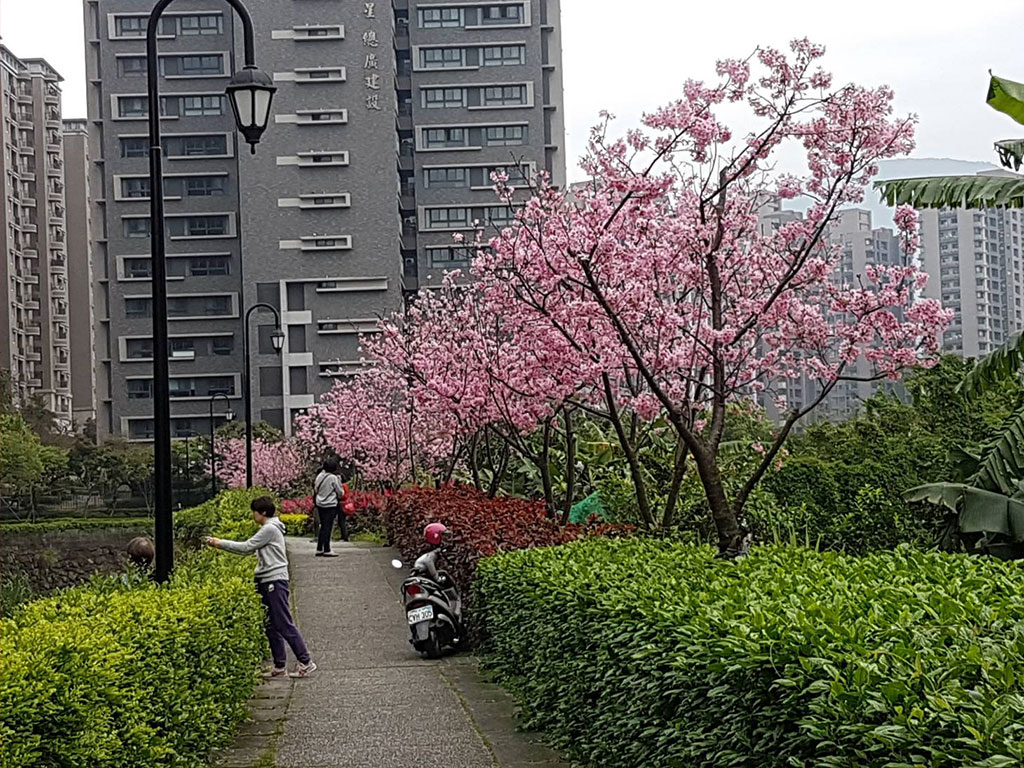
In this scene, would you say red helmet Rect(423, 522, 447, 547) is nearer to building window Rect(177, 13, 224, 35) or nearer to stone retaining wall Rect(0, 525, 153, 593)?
stone retaining wall Rect(0, 525, 153, 593)

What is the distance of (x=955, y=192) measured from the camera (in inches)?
432

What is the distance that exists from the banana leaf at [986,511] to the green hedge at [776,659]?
4192 mm

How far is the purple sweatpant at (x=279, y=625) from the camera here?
12.1m

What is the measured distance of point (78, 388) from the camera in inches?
4505

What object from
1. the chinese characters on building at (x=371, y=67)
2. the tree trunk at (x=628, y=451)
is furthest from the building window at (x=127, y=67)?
the tree trunk at (x=628, y=451)

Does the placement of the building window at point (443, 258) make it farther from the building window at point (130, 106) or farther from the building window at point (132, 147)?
the building window at point (130, 106)

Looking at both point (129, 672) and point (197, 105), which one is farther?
point (197, 105)

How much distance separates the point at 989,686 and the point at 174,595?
6.11 metres

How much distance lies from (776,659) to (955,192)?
709 centimetres

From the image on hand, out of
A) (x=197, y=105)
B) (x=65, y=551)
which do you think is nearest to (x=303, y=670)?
(x=65, y=551)

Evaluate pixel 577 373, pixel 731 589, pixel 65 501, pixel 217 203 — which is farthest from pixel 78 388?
pixel 731 589

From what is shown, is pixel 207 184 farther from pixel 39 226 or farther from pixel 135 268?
pixel 39 226

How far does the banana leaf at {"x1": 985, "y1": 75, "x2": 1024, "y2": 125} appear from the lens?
9.75m

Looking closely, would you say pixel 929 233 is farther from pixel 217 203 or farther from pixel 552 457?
pixel 217 203
